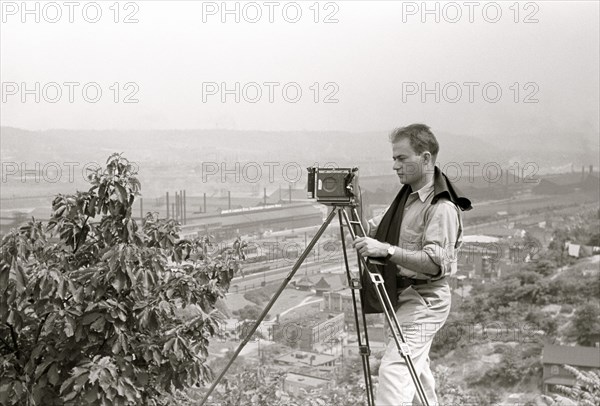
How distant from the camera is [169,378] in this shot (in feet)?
10.3

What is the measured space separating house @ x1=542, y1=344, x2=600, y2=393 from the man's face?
12.4 feet

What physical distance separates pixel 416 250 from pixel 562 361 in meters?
3.82

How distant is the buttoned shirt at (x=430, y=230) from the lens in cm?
247

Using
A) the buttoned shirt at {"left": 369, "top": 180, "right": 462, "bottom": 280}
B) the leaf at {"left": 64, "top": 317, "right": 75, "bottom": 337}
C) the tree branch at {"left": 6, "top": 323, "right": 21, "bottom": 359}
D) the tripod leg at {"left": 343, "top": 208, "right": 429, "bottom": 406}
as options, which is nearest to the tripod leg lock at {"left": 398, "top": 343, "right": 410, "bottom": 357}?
the tripod leg at {"left": 343, "top": 208, "right": 429, "bottom": 406}

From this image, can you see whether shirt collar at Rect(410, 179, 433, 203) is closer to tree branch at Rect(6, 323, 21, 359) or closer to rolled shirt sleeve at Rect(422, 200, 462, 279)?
rolled shirt sleeve at Rect(422, 200, 462, 279)

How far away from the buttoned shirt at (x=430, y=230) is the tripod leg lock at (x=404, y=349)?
287mm

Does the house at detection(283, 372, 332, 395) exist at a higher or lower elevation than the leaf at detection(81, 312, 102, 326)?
lower

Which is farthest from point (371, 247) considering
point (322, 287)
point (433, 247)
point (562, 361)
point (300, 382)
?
point (562, 361)

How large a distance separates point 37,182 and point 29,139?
0.49m

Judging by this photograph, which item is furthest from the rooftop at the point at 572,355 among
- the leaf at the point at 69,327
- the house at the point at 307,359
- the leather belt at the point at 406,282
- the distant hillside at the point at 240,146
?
the leaf at the point at 69,327

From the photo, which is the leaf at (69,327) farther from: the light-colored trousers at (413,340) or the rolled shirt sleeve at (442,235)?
the rolled shirt sleeve at (442,235)

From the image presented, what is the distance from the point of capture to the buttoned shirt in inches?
97.1

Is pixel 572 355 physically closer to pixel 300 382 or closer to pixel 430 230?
pixel 300 382

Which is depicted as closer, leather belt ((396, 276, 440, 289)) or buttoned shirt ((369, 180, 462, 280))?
buttoned shirt ((369, 180, 462, 280))
